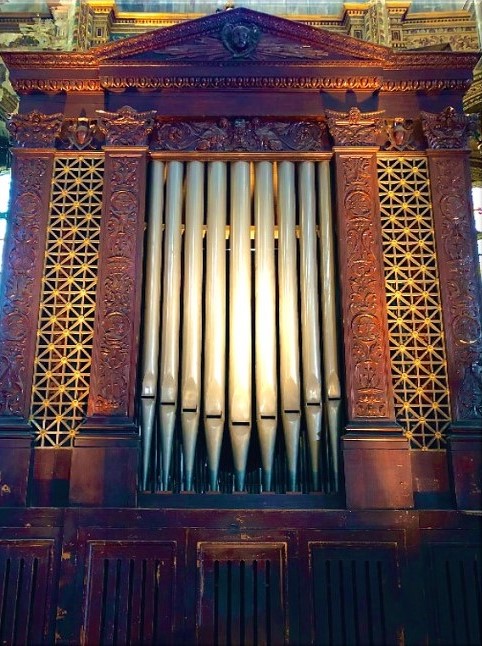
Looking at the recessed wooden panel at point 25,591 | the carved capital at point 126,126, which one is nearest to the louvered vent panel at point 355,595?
the recessed wooden panel at point 25,591

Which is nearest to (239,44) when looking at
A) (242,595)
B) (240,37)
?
(240,37)

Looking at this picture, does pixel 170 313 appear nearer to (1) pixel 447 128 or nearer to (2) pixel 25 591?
(2) pixel 25 591

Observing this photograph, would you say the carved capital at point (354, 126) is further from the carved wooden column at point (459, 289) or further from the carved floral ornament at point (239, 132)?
the carved wooden column at point (459, 289)

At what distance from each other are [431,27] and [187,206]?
3390mm

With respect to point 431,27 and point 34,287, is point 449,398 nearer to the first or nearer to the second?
point 34,287

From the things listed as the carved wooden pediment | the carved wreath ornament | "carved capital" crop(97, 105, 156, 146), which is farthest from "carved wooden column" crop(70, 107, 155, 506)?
the carved wreath ornament

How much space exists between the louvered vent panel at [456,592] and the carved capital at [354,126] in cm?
307

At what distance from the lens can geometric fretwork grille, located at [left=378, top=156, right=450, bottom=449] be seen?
17.9 feet

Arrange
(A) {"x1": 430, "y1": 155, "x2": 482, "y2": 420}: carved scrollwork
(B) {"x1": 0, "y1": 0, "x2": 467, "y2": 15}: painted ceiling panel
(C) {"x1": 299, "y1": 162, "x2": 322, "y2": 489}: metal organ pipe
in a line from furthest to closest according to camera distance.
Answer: (B) {"x1": 0, "y1": 0, "x2": 467, "y2": 15}: painted ceiling panel → (A) {"x1": 430, "y1": 155, "x2": 482, "y2": 420}: carved scrollwork → (C) {"x1": 299, "y1": 162, "x2": 322, "y2": 489}: metal organ pipe

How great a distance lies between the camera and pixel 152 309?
5.66 metres

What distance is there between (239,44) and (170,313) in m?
2.27

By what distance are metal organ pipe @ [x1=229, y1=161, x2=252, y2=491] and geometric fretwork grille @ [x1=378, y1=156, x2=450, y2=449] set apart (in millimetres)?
→ 1017

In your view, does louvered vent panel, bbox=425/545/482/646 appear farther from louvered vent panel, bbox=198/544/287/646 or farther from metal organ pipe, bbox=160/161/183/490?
metal organ pipe, bbox=160/161/183/490

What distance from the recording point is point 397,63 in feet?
20.5
